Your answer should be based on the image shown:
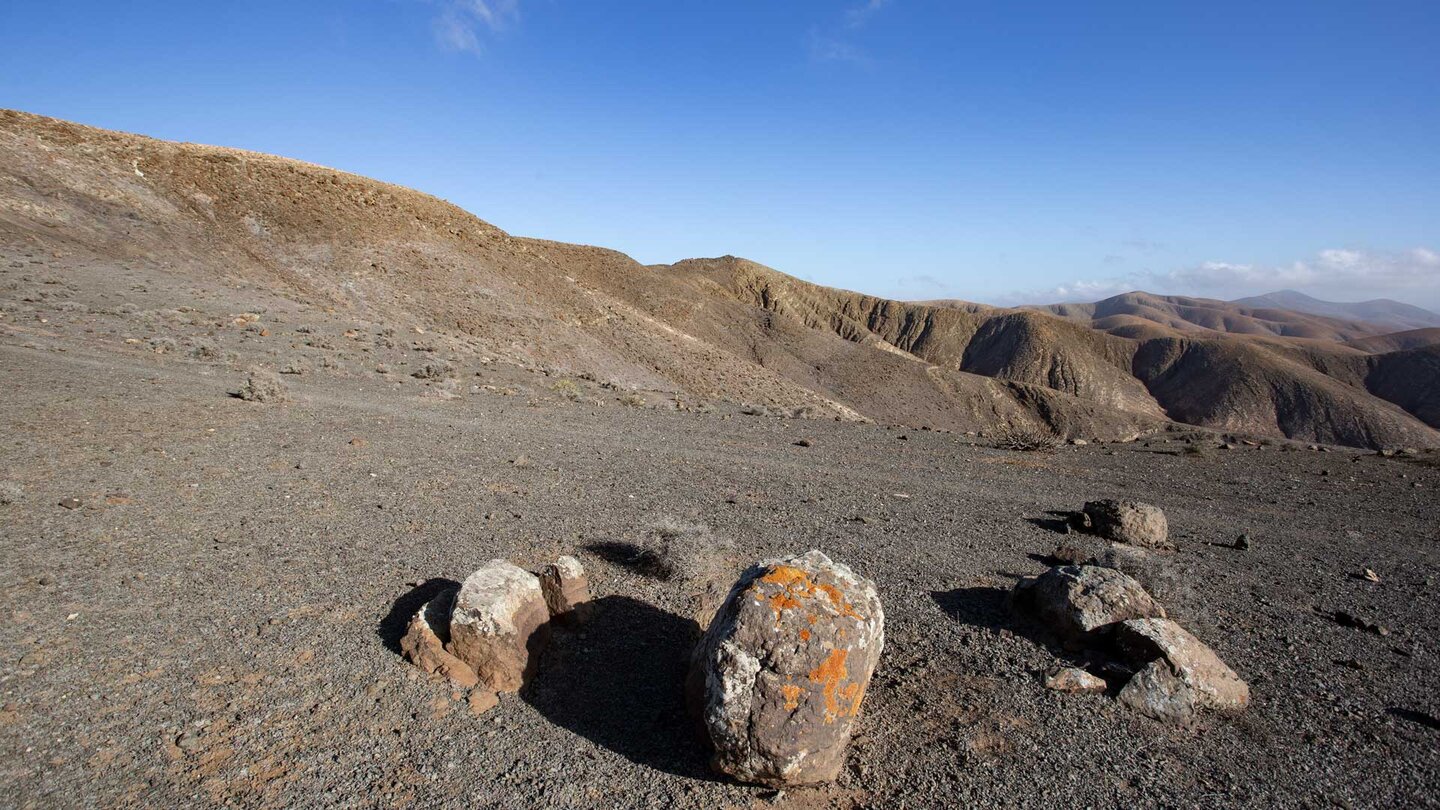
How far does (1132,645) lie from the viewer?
4711mm

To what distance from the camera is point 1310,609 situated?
6.04 m

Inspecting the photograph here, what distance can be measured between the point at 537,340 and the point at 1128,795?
2524cm

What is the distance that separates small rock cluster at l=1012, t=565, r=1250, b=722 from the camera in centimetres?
437

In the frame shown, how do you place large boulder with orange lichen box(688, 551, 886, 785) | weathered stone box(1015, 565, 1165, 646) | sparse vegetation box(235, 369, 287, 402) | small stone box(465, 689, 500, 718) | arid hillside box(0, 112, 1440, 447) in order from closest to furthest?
large boulder with orange lichen box(688, 551, 886, 785) < small stone box(465, 689, 500, 718) < weathered stone box(1015, 565, 1165, 646) < sparse vegetation box(235, 369, 287, 402) < arid hillside box(0, 112, 1440, 447)

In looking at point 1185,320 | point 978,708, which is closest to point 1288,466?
point 978,708

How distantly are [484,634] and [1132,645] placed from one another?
178 inches

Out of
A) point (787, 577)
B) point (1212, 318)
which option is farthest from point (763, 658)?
point (1212, 318)

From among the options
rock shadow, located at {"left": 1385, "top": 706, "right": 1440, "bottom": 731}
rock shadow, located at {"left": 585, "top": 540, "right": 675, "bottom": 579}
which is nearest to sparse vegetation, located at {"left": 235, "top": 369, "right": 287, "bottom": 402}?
rock shadow, located at {"left": 585, "top": 540, "right": 675, "bottom": 579}

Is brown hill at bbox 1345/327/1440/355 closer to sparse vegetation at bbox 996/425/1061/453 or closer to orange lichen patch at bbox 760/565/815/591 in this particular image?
sparse vegetation at bbox 996/425/1061/453

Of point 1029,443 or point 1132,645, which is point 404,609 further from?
point 1029,443

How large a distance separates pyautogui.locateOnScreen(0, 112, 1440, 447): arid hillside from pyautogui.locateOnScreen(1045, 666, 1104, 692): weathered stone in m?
15.0

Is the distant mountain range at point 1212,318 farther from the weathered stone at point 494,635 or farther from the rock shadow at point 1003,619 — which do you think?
the weathered stone at point 494,635

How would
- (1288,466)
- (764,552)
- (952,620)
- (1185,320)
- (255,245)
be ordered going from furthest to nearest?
(1185,320), (255,245), (1288,466), (764,552), (952,620)

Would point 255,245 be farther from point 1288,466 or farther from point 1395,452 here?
point 1395,452
